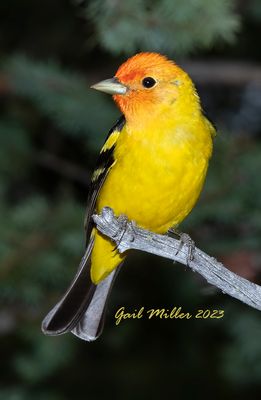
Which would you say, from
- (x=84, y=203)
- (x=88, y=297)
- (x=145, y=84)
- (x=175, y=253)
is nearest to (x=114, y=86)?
(x=145, y=84)

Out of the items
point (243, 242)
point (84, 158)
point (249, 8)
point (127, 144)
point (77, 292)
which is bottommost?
point (77, 292)

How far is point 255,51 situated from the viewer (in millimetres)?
6941

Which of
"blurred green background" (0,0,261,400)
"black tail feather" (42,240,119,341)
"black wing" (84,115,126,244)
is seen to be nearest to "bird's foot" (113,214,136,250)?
"black wing" (84,115,126,244)

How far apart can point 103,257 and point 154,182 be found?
0.70 meters

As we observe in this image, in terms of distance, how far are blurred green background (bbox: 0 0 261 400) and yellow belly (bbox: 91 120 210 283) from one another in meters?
0.52

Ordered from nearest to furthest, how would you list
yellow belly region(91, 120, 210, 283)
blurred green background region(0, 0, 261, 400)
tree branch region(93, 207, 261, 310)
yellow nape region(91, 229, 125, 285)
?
tree branch region(93, 207, 261, 310)
yellow belly region(91, 120, 210, 283)
yellow nape region(91, 229, 125, 285)
blurred green background region(0, 0, 261, 400)

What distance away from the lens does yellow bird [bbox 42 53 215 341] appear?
13.2 ft

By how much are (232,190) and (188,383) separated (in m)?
2.31

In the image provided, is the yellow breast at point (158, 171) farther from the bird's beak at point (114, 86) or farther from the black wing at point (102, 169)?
the bird's beak at point (114, 86)

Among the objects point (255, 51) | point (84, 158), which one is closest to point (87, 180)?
point (84, 158)

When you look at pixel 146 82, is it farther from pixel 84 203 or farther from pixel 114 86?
pixel 84 203

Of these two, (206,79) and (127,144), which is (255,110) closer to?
(206,79)

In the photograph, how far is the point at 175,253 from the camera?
365cm

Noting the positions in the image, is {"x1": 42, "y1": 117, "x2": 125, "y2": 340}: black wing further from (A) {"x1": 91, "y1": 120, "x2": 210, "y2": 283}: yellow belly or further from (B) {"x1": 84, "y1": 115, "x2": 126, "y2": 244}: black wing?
(A) {"x1": 91, "y1": 120, "x2": 210, "y2": 283}: yellow belly
